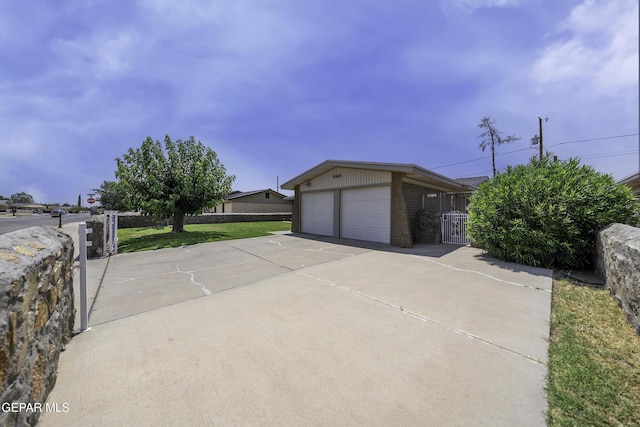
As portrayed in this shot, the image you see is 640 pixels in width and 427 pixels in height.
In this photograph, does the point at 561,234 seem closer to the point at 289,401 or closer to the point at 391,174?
the point at 391,174

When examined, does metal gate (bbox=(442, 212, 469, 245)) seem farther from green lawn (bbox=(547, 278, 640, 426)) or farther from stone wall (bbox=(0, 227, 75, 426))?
stone wall (bbox=(0, 227, 75, 426))

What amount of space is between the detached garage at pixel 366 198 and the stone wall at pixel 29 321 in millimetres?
8839

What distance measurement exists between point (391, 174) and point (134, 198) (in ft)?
38.8

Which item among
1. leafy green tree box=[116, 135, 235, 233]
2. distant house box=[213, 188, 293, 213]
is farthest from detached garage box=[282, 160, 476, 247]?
distant house box=[213, 188, 293, 213]

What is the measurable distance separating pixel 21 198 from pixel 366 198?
12308 cm

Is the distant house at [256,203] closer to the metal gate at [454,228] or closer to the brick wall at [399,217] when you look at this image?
the brick wall at [399,217]

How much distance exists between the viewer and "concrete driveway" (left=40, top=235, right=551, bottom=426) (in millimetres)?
1990

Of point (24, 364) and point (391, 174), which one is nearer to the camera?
point (24, 364)

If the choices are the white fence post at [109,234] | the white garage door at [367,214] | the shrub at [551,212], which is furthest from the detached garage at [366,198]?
the white fence post at [109,234]

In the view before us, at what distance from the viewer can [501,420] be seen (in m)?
1.92

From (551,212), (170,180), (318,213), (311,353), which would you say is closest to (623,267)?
(551,212)

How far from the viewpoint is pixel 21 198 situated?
83562mm

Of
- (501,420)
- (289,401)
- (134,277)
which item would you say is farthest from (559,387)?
(134,277)

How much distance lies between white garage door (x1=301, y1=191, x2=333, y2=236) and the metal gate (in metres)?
5.04
